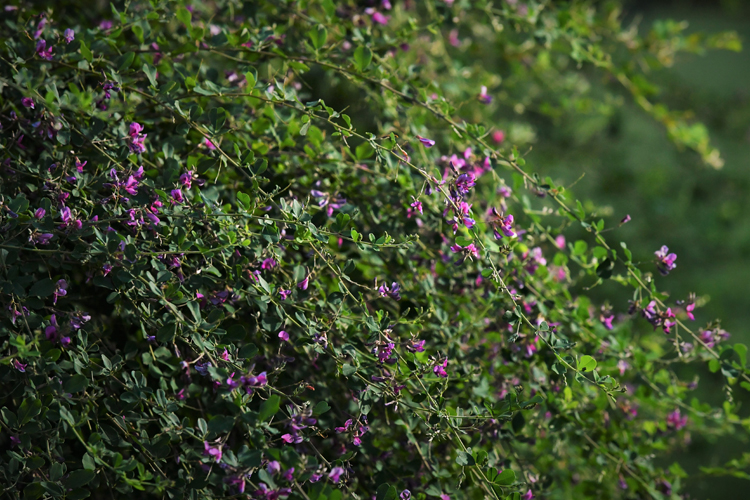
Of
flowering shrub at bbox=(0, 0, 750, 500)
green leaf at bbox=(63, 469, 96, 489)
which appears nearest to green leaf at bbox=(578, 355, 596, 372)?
flowering shrub at bbox=(0, 0, 750, 500)

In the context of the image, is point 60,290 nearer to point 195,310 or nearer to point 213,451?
point 195,310

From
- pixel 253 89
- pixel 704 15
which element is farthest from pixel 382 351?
pixel 704 15

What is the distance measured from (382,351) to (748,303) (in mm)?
2148

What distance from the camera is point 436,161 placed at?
1073mm

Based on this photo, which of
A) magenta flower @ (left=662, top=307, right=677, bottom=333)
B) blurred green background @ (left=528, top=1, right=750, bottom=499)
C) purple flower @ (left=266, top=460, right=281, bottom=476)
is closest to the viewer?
purple flower @ (left=266, top=460, right=281, bottom=476)

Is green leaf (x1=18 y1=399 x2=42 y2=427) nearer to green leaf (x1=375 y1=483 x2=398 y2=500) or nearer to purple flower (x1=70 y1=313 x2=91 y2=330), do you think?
purple flower (x1=70 y1=313 x2=91 y2=330)

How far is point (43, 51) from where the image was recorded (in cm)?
83

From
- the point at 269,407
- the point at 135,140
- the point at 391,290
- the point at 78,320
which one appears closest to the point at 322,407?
the point at 269,407

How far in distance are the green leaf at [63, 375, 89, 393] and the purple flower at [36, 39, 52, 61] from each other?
0.44 m

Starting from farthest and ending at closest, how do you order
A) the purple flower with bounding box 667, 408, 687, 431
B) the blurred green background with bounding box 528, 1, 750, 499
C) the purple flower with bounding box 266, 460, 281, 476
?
the blurred green background with bounding box 528, 1, 750, 499 < the purple flower with bounding box 667, 408, 687, 431 < the purple flower with bounding box 266, 460, 281, 476

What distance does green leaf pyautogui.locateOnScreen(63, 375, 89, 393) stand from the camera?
2.30ft

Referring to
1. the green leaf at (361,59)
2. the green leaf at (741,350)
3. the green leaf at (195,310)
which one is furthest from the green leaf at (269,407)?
the green leaf at (741,350)

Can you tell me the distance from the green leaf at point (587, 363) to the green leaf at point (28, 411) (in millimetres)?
664

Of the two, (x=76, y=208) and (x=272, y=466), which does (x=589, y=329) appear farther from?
(x=76, y=208)
